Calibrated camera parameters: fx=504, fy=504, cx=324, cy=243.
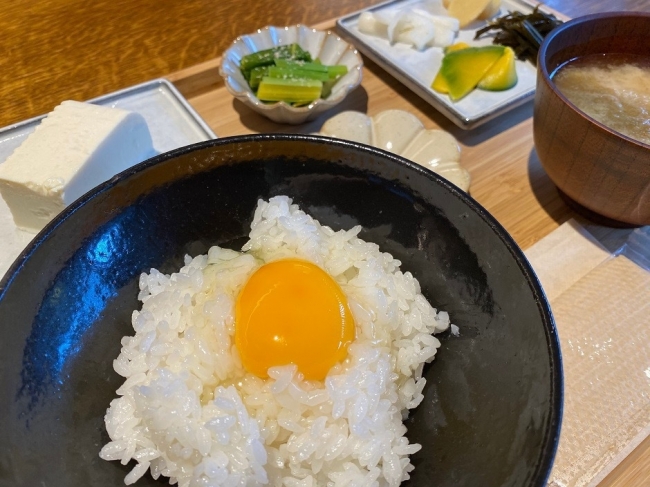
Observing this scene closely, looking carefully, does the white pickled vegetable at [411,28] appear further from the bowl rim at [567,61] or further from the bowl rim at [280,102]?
the bowl rim at [567,61]

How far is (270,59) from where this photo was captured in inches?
99.4

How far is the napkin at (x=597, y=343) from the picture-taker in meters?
1.36

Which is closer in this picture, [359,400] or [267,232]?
[359,400]

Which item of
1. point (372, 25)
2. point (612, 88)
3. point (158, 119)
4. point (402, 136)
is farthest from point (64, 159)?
point (612, 88)

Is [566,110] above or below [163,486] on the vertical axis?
above

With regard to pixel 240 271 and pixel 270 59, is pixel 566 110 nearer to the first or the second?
pixel 240 271

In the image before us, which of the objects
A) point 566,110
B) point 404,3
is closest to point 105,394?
point 566,110

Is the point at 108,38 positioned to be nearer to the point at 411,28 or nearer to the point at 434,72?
the point at 411,28

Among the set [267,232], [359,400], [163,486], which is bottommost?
[163,486]

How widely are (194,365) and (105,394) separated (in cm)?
24

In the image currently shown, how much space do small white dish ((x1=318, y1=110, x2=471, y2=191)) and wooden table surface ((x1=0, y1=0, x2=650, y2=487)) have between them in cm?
18

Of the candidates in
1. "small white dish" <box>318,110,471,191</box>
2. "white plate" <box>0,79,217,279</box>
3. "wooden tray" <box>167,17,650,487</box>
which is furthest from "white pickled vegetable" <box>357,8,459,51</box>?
"white plate" <box>0,79,217,279</box>

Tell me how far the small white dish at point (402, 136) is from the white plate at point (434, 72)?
228 millimetres

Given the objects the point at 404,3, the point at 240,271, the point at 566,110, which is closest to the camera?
the point at 240,271
